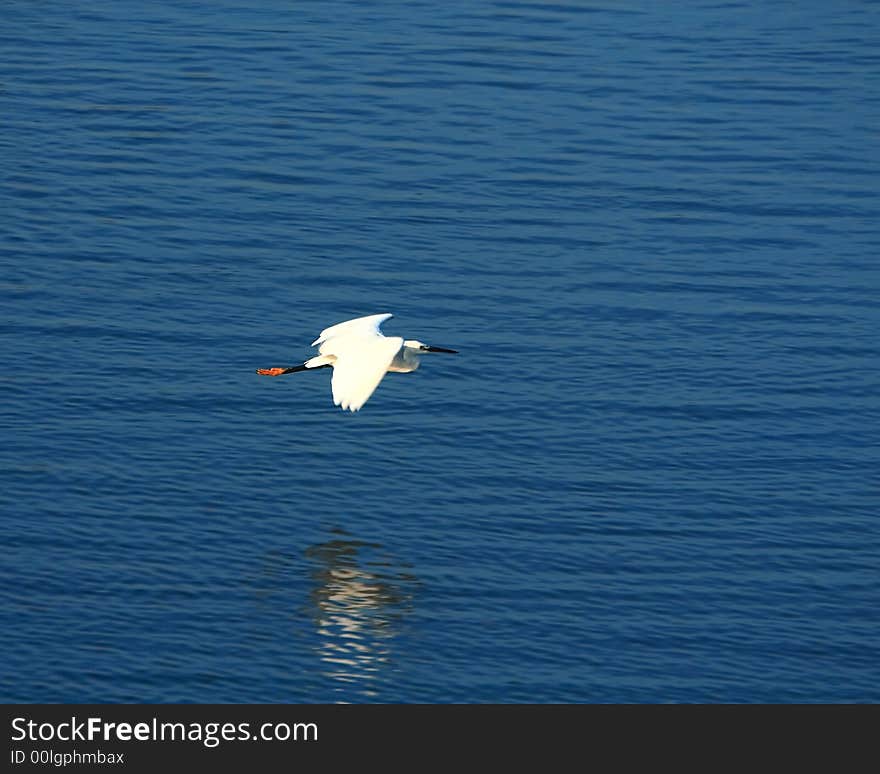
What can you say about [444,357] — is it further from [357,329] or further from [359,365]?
[359,365]

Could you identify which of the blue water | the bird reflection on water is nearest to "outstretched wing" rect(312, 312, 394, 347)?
the blue water

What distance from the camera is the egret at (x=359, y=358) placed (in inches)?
1446

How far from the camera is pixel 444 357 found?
5041 cm

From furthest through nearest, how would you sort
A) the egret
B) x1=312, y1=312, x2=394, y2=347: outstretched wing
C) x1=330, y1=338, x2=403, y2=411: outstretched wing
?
x1=312, y1=312, x2=394, y2=347: outstretched wing < the egret < x1=330, y1=338, x2=403, y2=411: outstretched wing

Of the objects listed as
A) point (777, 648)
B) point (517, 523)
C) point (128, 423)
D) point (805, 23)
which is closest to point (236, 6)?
point (805, 23)

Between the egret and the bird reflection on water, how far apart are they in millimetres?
3592

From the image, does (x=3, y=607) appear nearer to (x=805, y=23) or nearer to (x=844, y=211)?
(x=844, y=211)

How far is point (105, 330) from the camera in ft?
165

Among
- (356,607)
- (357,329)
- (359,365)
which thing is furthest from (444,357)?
(359,365)

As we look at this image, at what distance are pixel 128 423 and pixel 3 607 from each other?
8123mm

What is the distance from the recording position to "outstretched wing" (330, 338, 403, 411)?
36.6 metres

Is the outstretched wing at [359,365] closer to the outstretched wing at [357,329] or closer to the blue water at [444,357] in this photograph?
the outstretched wing at [357,329]

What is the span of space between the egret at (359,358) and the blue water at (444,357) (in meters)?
3.36

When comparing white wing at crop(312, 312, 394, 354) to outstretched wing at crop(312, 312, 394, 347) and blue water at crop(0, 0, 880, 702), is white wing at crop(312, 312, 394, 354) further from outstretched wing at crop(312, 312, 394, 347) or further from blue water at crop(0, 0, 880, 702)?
blue water at crop(0, 0, 880, 702)
